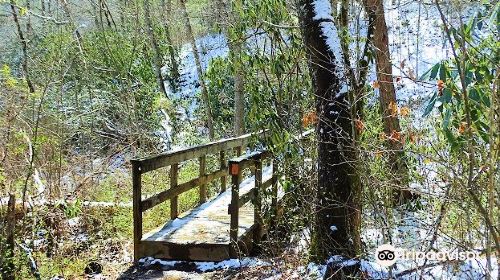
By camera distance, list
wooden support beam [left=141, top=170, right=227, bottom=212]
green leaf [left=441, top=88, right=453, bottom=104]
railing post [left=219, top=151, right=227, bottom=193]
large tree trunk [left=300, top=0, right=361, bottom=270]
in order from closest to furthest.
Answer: green leaf [left=441, top=88, right=453, bottom=104], large tree trunk [left=300, top=0, right=361, bottom=270], wooden support beam [left=141, top=170, right=227, bottom=212], railing post [left=219, top=151, right=227, bottom=193]

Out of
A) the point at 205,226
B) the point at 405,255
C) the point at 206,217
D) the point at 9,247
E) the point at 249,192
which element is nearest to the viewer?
the point at 405,255

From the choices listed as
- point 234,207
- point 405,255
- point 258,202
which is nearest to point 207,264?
point 234,207

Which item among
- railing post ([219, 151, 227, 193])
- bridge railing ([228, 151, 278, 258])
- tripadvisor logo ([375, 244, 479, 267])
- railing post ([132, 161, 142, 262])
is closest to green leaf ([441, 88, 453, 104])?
tripadvisor logo ([375, 244, 479, 267])

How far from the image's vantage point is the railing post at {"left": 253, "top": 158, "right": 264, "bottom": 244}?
607 centimetres

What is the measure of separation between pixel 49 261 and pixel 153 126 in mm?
8407

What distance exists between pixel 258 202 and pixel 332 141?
2.20 m

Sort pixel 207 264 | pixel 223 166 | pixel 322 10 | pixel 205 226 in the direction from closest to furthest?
pixel 322 10 → pixel 207 264 → pixel 205 226 → pixel 223 166

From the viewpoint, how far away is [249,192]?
20.1 feet

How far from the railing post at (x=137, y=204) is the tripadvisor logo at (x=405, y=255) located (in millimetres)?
2787

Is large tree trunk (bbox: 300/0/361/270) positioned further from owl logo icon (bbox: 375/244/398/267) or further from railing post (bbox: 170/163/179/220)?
railing post (bbox: 170/163/179/220)

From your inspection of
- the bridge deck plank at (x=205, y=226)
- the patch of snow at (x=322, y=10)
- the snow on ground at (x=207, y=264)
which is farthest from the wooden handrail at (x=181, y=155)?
the patch of snow at (x=322, y=10)

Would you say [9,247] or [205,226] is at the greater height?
[9,247]

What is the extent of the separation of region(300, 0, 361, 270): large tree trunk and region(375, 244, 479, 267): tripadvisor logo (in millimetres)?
346

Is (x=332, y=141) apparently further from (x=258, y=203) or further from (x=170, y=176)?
(x=170, y=176)
